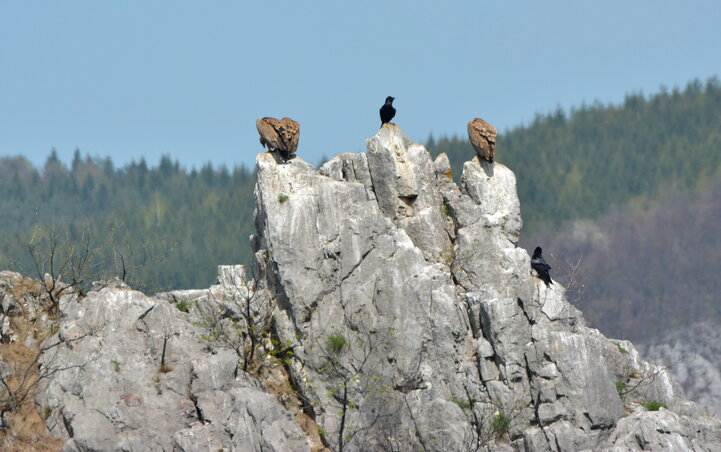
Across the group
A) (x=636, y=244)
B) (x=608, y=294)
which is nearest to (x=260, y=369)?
(x=608, y=294)

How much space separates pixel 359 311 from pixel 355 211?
11.0 feet

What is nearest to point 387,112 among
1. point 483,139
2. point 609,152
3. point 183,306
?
point 483,139

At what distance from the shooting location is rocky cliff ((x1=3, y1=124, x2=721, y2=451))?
3241cm

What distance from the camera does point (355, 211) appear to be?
3556 cm

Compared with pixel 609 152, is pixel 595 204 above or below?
below

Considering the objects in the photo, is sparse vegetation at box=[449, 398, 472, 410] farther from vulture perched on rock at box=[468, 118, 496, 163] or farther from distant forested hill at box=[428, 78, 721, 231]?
distant forested hill at box=[428, 78, 721, 231]

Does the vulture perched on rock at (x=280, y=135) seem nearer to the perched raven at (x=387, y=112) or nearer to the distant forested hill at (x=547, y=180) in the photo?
the perched raven at (x=387, y=112)

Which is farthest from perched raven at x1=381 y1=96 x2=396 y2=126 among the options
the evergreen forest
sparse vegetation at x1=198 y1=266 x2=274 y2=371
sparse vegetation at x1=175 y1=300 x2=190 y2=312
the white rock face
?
the evergreen forest

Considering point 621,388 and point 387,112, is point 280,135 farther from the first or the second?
point 621,388

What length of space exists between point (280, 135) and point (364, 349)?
7679 mm

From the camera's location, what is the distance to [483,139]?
37.4m

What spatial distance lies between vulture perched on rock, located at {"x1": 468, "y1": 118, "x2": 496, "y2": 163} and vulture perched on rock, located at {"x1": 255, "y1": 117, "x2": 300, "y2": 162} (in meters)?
5.94

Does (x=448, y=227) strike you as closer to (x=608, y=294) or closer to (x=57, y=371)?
(x=57, y=371)

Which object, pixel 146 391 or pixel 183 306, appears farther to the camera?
pixel 183 306
